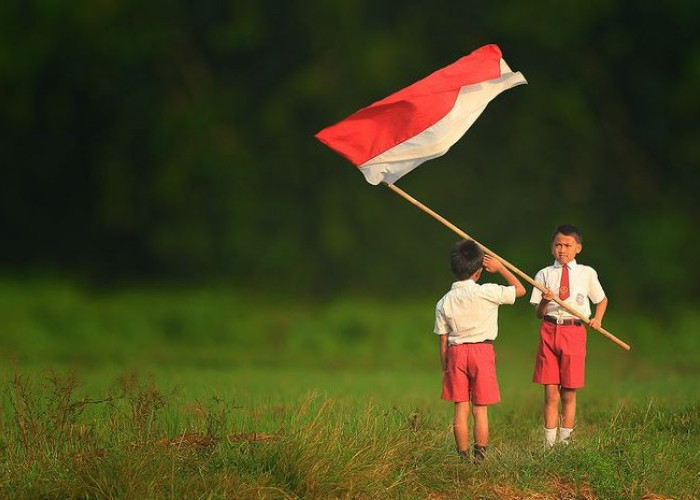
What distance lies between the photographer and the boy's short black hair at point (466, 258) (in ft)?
25.7

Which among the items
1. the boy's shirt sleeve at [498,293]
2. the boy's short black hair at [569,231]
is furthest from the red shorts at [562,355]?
the boy's shirt sleeve at [498,293]

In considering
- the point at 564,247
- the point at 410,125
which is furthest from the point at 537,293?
the point at 410,125

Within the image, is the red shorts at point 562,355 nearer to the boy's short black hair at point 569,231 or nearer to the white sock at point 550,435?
the white sock at point 550,435

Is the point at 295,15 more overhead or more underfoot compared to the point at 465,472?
more overhead

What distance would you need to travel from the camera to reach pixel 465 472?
760 centimetres

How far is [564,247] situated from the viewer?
27.7 ft

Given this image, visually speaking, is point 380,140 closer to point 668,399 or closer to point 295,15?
point 668,399

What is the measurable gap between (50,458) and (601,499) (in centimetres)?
326

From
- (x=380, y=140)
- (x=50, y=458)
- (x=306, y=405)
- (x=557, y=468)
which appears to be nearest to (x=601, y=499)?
(x=557, y=468)

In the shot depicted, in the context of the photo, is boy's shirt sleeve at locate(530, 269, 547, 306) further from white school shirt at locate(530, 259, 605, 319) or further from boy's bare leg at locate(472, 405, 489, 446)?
boy's bare leg at locate(472, 405, 489, 446)

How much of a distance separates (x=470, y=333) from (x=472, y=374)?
258mm

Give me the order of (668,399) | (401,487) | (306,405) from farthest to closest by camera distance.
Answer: (668,399), (306,405), (401,487)

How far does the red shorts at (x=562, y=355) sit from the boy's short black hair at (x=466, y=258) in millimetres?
929

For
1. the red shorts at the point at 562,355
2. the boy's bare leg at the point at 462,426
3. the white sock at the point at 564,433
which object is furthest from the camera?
the white sock at the point at 564,433
